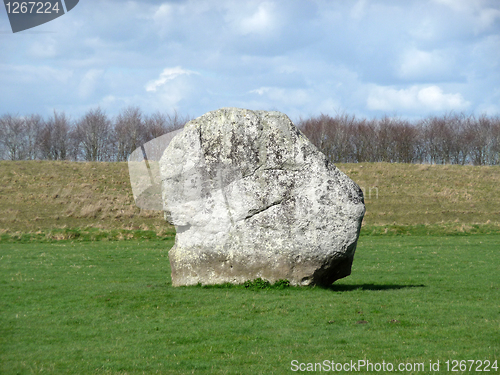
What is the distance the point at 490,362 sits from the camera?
824 cm

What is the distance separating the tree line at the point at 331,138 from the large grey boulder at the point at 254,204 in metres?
66.8

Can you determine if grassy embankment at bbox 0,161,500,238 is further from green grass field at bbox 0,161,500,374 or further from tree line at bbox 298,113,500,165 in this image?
tree line at bbox 298,113,500,165

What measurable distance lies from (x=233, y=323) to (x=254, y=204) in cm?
424

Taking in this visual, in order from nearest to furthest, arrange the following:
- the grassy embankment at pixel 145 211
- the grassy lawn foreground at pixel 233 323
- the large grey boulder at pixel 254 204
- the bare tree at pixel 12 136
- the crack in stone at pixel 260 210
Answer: the grassy lawn foreground at pixel 233 323, the large grey boulder at pixel 254 204, the crack in stone at pixel 260 210, the grassy embankment at pixel 145 211, the bare tree at pixel 12 136

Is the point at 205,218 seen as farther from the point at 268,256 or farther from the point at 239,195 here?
the point at 268,256

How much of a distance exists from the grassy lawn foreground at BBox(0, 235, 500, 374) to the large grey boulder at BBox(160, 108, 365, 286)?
30.1 inches

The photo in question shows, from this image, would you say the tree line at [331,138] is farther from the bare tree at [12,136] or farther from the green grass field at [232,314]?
the green grass field at [232,314]

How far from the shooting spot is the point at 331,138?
85.0m

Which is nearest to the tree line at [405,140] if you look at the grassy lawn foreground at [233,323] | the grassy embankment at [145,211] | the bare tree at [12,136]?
the grassy embankment at [145,211]

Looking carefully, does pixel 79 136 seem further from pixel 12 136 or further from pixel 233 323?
pixel 233 323

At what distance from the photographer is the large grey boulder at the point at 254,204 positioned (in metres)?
14.1

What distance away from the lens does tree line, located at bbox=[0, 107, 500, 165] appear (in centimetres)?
8219

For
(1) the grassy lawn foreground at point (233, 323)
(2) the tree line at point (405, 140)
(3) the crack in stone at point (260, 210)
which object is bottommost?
(1) the grassy lawn foreground at point (233, 323)

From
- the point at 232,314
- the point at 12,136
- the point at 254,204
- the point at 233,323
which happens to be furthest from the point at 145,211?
the point at 12,136
